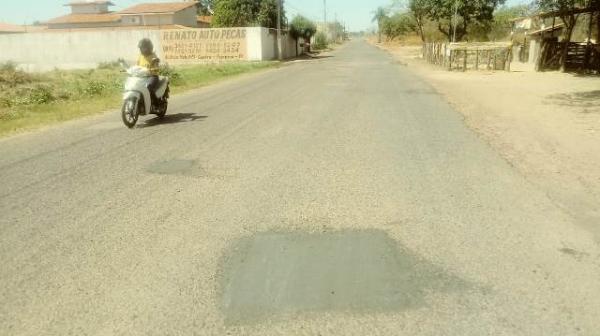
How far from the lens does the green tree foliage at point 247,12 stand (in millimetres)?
47688

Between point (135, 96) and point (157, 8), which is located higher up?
point (157, 8)

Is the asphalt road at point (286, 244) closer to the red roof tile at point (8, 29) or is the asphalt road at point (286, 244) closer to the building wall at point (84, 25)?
the building wall at point (84, 25)

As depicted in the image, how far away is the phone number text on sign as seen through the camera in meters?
41.5

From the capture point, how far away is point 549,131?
29.4 feet

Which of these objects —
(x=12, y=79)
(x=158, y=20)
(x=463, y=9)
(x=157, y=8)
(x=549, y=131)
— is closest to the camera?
(x=549, y=131)

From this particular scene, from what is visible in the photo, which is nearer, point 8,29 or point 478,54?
point 478,54

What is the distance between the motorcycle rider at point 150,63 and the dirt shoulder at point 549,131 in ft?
22.0

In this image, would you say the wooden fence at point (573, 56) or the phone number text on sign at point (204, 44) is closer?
the wooden fence at point (573, 56)

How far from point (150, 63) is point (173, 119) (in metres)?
1.47

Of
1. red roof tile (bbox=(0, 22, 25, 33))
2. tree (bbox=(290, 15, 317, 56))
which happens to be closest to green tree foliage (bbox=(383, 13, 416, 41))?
tree (bbox=(290, 15, 317, 56))

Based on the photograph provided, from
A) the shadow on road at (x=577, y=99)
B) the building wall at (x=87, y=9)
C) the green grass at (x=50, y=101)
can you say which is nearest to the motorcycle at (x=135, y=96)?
the green grass at (x=50, y=101)

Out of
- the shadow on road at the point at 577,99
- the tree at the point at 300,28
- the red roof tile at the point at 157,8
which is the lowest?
the shadow on road at the point at 577,99

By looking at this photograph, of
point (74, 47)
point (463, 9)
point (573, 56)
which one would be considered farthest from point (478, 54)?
point (74, 47)

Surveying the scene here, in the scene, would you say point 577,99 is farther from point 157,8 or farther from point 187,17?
point 157,8
